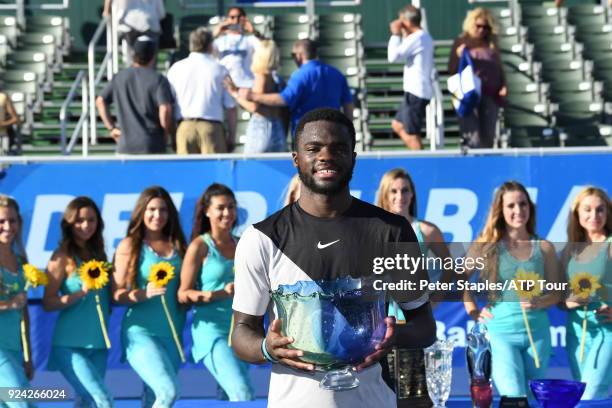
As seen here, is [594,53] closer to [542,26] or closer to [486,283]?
[542,26]

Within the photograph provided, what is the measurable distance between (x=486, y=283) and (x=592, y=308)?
2.55 metres

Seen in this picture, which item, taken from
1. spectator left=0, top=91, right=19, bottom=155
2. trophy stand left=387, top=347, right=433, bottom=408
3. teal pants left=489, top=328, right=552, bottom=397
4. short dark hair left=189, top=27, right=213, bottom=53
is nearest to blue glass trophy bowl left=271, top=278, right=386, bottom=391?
trophy stand left=387, top=347, right=433, bottom=408

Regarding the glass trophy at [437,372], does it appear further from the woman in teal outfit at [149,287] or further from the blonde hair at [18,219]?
the blonde hair at [18,219]

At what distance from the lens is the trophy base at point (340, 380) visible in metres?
3.59

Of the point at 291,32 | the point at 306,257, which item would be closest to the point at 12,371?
the point at 306,257

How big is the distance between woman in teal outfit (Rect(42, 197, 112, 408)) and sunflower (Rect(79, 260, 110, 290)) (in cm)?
7

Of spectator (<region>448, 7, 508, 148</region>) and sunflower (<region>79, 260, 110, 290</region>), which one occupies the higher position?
spectator (<region>448, 7, 508, 148</region>)

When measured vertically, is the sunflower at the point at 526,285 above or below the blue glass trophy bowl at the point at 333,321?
above

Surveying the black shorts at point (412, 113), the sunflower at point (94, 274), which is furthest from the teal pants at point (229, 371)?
the black shorts at point (412, 113)

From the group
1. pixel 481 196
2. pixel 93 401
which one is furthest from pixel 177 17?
pixel 93 401

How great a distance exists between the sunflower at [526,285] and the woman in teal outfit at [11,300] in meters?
2.95

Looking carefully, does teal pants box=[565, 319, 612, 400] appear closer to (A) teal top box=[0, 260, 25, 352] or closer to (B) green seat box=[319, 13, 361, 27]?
(A) teal top box=[0, 260, 25, 352]

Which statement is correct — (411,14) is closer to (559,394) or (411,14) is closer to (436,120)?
(436,120)

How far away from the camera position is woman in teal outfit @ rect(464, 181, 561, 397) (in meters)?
6.76
